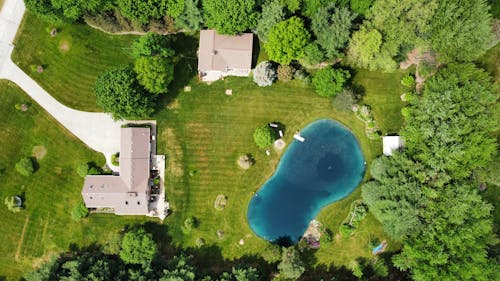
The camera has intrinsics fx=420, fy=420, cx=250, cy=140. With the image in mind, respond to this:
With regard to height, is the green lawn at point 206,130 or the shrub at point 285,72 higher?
the shrub at point 285,72

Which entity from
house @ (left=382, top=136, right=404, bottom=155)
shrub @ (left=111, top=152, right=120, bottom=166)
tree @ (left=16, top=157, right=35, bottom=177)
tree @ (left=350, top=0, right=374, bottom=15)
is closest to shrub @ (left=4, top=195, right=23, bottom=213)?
tree @ (left=16, top=157, right=35, bottom=177)

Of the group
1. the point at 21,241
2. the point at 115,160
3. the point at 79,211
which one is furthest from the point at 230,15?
the point at 21,241

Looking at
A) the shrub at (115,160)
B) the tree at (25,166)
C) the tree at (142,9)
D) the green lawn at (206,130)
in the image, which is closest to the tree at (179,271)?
the green lawn at (206,130)

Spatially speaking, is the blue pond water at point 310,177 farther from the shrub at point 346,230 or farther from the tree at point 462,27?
the tree at point 462,27

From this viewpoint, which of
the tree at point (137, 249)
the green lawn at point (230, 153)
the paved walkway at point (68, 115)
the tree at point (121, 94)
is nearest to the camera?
the tree at point (121, 94)

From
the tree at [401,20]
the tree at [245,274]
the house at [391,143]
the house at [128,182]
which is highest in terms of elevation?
the tree at [401,20]

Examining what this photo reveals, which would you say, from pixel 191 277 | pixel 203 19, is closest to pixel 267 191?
pixel 191 277

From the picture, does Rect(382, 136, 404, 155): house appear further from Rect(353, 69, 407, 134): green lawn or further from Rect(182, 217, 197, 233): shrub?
Rect(182, 217, 197, 233): shrub

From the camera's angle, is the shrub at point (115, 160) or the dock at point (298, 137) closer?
the shrub at point (115, 160)
